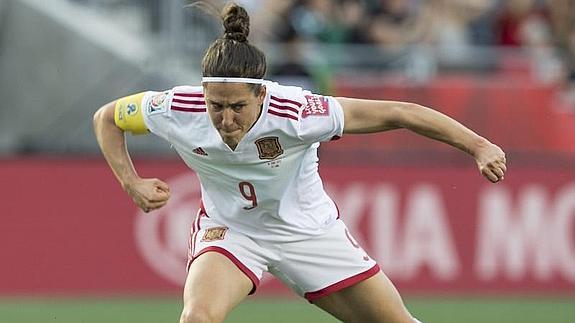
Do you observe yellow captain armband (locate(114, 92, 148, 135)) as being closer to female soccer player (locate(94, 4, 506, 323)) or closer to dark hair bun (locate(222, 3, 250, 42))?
female soccer player (locate(94, 4, 506, 323))

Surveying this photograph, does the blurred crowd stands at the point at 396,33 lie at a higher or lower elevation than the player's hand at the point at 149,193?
higher

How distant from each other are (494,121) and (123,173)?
267 inches

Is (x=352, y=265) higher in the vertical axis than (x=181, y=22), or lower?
lower

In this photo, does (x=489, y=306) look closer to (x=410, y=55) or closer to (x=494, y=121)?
(x=494, y=121)

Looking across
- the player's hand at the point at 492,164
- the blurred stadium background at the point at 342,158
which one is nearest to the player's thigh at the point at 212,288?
the player's hand at the point at 492,164

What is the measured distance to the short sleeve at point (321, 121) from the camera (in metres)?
6.85

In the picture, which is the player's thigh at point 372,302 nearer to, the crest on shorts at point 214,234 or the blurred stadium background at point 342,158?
the crest on shorts at point 214,234

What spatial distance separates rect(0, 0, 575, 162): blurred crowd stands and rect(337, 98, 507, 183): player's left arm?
20.3 ft

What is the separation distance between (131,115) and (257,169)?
716 millimetres

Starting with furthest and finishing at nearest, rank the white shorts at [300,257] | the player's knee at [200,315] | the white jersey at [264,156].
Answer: the white shorts at [300,257] < the white jersey at [264,156] < the player's knee at [200,315]

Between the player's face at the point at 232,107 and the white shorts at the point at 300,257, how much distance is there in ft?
1.92

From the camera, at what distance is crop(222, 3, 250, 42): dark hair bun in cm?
673

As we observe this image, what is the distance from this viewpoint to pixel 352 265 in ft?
23.6

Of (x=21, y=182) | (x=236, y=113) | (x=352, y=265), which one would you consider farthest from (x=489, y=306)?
(x=236, y=113)
